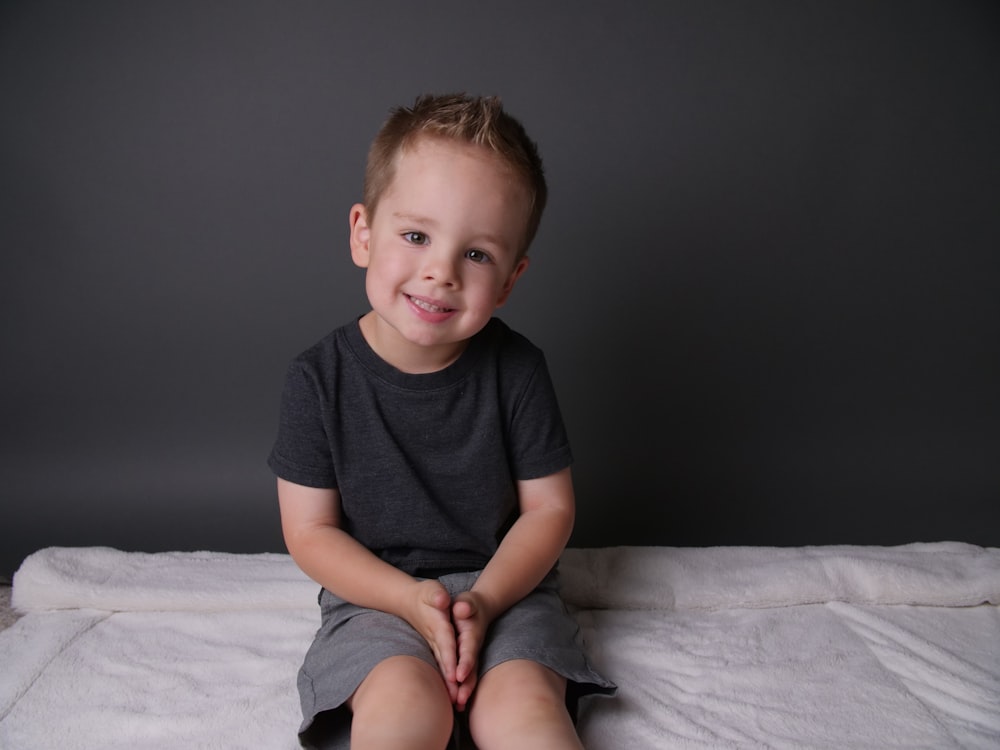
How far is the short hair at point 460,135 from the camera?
139 cm

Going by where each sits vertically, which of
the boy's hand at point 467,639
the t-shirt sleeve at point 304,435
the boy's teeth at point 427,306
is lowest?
the boy's hand at point 467,639

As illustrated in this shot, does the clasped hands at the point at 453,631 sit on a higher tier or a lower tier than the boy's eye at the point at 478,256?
lower

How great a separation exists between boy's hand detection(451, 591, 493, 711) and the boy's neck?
37 centimetres

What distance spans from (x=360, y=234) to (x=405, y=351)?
192 millimetres

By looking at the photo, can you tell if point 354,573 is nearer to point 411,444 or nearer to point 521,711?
point 411,444

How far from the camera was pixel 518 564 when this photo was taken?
1464 mm

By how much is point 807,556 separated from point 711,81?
1195 millimetres

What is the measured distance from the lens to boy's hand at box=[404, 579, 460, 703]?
50.6 inches

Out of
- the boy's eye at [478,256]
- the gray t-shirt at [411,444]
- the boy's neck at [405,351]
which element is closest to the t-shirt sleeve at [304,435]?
the gray t-shirt at [411,444]

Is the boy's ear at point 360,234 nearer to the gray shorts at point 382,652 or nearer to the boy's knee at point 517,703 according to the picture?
the gray shorts at point 382,652

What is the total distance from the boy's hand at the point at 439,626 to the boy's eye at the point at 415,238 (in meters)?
0.48

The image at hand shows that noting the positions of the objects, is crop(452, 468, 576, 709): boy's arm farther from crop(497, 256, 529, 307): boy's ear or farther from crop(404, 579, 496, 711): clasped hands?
crop(497, 256, 529, 307): boy's ear

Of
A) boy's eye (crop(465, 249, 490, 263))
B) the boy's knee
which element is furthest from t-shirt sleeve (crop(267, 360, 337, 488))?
the boy's knee

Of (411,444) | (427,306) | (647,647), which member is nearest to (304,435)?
(411,444)
